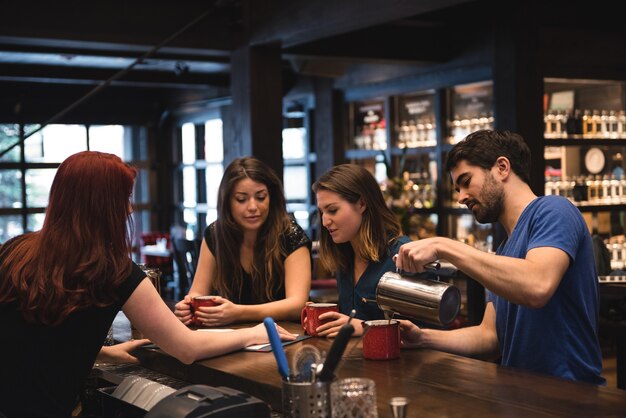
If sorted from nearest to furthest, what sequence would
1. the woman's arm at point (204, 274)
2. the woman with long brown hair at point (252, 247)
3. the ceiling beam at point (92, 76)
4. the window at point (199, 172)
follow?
the woman with long brown hair at point (252, 247) < the woman's arm at point (204, 274) < the ceiling beam at point (92, 76) < the window at point (199, 172)

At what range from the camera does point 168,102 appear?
11.5 meters

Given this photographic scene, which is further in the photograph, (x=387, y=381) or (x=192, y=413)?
(x=387, y=381)

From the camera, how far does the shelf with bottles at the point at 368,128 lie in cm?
905

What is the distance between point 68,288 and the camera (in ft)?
6.60

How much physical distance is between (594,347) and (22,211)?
9.11 m

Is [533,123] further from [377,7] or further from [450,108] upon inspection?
[377,7]

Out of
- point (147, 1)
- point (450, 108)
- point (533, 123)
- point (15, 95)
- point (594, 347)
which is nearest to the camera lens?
point (594, 347)

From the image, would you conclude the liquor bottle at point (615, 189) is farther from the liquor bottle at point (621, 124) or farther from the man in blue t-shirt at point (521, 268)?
the man in blue t-shirt at point (521, 268)

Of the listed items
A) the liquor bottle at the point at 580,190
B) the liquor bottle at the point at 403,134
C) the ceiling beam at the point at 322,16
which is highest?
the ceiling beam at the point at 322,16

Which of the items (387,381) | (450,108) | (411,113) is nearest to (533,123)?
(450,108)

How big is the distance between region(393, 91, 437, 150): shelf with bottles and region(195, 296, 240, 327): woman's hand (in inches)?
224

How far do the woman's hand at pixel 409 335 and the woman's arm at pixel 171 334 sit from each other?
1.35ft

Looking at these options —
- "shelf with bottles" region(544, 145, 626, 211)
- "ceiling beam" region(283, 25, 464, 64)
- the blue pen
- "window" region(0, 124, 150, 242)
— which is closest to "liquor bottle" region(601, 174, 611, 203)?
"shelf with bottles" region(544, 145, 626, 211)

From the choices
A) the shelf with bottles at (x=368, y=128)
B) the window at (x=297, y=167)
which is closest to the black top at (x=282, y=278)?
the shelf with bottles at (x=368, y=128)
